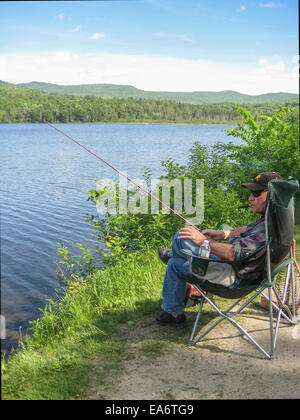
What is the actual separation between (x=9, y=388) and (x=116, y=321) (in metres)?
1.38

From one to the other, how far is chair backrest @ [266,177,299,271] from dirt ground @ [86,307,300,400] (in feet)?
2.64

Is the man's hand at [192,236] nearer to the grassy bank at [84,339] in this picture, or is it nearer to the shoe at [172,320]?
the shoe at [172,320]

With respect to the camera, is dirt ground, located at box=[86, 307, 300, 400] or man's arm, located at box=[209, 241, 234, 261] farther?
man's arm, located at box=[209, 241, 234, 261]

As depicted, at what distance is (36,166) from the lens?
63.6ft

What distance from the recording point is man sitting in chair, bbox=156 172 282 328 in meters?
3.45

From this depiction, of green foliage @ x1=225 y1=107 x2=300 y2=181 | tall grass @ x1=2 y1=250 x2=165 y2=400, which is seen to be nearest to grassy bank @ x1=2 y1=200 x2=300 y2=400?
tall grass @ x1=2 y1=250 x2=165 y2=400

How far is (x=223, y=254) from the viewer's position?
3492 millimetres

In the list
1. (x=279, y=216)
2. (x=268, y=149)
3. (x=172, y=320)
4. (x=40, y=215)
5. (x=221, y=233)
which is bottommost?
(x=172, y=320)

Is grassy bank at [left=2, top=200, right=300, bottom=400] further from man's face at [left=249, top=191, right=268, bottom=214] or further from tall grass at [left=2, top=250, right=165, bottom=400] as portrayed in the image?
man's face at [left=249, top=191, right=268, bottom=214]

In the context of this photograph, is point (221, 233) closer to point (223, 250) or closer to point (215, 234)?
point (215, 234)

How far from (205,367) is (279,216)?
1343mm

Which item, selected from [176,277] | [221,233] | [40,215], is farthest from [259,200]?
[40,215]
